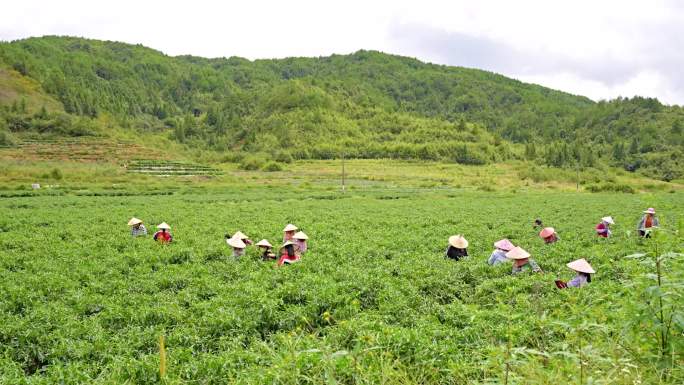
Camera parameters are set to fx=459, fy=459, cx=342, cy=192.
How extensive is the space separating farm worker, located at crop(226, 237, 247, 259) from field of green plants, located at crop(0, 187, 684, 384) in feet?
1.15

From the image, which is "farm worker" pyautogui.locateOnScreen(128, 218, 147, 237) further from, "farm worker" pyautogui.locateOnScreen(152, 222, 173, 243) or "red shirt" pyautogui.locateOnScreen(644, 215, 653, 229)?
"red shirt" pyautogui.locateOnScreen(644, 215, 653, 229)

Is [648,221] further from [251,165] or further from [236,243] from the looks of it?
[251,165]

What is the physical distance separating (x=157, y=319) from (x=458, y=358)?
5.80 metres

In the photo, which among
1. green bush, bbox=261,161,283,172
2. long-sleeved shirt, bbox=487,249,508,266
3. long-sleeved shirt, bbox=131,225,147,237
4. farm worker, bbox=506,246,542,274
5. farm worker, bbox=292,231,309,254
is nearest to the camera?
farm worker, bbox=506,246,542,274

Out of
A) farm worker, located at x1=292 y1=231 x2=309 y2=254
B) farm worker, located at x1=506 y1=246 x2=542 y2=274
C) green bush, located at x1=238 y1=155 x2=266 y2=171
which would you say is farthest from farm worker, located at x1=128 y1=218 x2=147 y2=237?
green bush, located at x1=238 y1=155 x2=266 y2=171

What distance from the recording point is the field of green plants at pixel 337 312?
15.0 ft

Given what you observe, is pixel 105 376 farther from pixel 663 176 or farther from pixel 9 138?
pixel 663 176

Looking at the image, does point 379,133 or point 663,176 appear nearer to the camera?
point 663,176

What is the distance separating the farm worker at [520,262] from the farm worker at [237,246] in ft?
25.4

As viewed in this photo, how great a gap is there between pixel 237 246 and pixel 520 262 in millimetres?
8125

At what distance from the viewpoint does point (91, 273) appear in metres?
12.4

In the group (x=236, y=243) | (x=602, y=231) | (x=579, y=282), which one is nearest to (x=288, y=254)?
(x=236, y=243)

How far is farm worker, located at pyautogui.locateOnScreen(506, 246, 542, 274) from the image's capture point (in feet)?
38.5

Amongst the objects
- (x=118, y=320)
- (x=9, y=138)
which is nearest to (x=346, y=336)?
(x=118, y=320)
